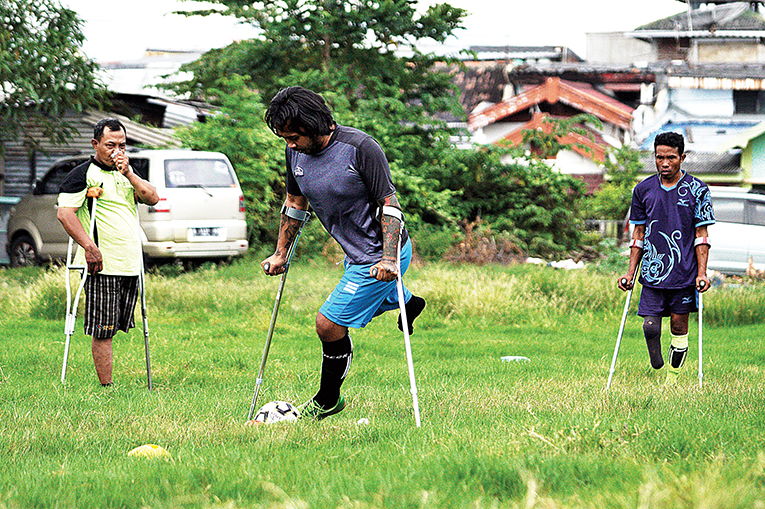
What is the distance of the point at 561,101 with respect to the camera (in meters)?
42.3

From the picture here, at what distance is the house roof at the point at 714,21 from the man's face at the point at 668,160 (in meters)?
46.9

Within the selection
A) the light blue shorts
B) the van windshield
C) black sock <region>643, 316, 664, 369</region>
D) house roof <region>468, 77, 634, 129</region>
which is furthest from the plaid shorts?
house roof <region>468, 77, 634, 129</region>

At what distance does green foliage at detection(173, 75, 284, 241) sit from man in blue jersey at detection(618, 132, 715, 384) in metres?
11.4

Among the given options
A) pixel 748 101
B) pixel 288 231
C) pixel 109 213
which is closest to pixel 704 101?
pixel 748 101

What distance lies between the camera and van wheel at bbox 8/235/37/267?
17109 millimetres

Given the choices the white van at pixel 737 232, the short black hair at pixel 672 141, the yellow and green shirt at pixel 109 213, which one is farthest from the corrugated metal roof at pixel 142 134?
the short black hair at pixel 672 141

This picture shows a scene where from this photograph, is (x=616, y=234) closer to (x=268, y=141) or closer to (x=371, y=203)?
(x=268, y=141)

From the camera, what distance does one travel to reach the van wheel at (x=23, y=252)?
674 inches

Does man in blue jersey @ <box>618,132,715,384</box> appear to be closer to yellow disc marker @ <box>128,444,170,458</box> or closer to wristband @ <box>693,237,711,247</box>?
wristband @ <box>693,237,711,247</box>

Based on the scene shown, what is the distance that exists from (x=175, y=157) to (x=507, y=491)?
13.1 m

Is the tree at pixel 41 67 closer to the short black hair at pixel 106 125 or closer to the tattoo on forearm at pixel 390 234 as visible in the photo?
the short black hair at pixel 106 125

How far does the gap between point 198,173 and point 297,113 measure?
11.4 metres

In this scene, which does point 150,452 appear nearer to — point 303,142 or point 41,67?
point 303,142

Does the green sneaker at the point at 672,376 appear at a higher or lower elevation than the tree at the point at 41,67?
lower
